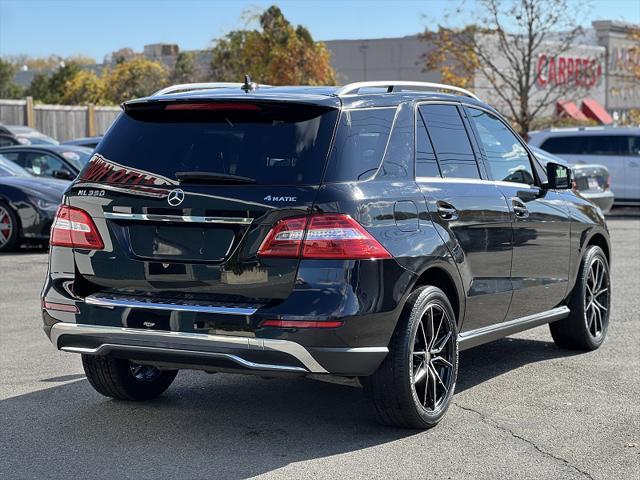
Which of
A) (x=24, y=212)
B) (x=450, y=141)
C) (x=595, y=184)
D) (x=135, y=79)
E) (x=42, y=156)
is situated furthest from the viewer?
(x=135, y=79)

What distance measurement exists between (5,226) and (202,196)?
10.4 m

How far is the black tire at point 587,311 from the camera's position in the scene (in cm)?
820

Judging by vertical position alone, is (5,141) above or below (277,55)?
below

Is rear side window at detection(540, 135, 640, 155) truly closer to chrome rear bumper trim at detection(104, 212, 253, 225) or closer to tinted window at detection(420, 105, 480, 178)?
tinted window at detection(420, 105, 480, 178)

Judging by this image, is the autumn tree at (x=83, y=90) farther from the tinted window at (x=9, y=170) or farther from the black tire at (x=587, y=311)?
the black tire at (x=587, y=311)

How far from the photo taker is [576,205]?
26.9ft

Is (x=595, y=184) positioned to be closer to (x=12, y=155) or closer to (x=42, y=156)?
(x=42, y=156)

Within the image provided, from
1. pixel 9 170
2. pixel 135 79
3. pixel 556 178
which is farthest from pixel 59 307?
pixel 135 79

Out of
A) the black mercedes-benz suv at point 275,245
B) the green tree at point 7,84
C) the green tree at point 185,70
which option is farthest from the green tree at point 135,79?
the black mercedes-benz suv at point 275,245

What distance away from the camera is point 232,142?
5.73m

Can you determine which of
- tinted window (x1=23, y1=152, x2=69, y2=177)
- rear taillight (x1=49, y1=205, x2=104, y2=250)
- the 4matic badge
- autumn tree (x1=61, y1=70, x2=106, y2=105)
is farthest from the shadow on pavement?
autumn tree (x1=61, y1=70, x2=106, y2=105)

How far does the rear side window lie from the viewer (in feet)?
76.9

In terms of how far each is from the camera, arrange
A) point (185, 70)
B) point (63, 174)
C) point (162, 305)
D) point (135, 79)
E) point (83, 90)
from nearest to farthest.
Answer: point (162, 305), point (63, 174), point (185, 70), point (135, 79), point (83, 90)

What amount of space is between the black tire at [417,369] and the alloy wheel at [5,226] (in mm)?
10155
